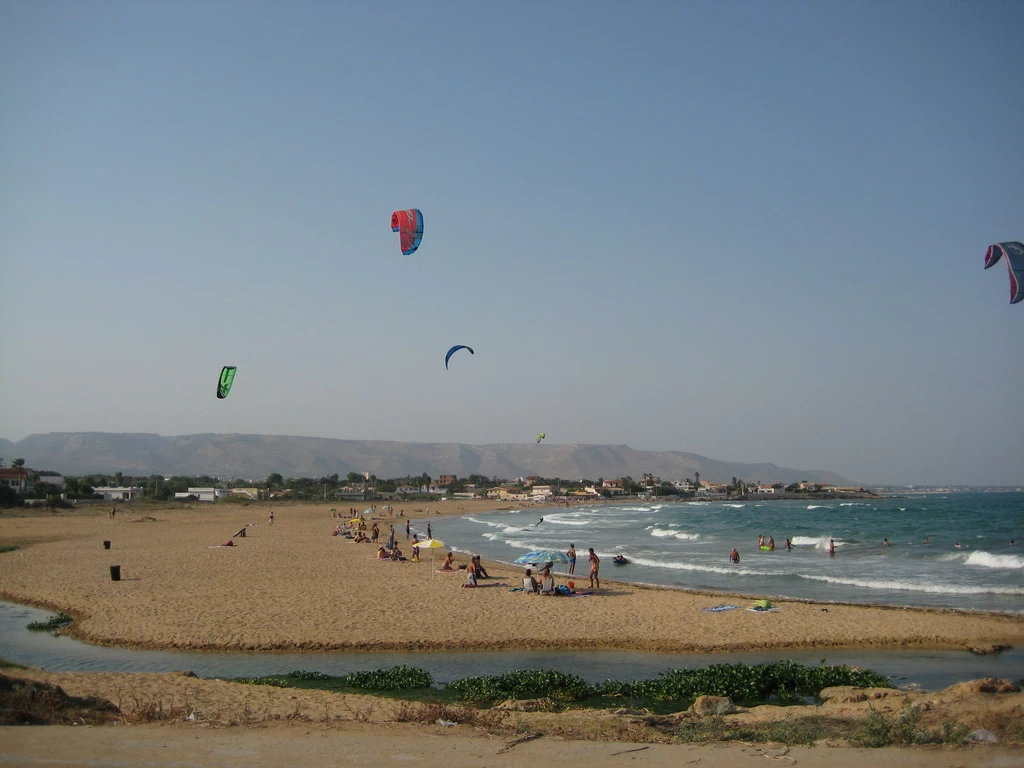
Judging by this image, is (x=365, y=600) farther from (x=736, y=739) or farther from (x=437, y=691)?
(x=736, y=739)

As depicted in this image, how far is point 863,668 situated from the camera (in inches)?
445

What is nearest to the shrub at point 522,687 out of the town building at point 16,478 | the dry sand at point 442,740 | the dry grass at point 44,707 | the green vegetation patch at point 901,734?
the dry sand at point 442,740

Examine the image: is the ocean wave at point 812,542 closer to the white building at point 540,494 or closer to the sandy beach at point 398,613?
the sandy beach at point 398,613

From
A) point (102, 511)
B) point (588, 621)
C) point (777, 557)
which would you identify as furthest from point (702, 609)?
→ point (102, 511)

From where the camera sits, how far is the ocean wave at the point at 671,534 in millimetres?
40328

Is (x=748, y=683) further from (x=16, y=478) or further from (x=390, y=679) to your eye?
(x=16, y=478)

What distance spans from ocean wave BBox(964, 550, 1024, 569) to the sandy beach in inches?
454

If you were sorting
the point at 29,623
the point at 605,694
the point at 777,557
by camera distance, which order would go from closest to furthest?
the point at 605,694
the point at 29,623
the point at 777,557

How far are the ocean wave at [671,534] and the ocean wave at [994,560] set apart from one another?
14.5 meters

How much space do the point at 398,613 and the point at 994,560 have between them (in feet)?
72.4

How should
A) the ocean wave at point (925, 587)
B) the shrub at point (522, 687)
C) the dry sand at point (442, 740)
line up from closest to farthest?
the dry sand at point (442, 740) → the shrub at point (522, 687) → the ocean wave at point (925, 587)

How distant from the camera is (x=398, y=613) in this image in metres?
14.9

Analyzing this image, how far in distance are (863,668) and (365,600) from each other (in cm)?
997

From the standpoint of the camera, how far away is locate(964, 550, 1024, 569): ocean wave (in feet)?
81.7
